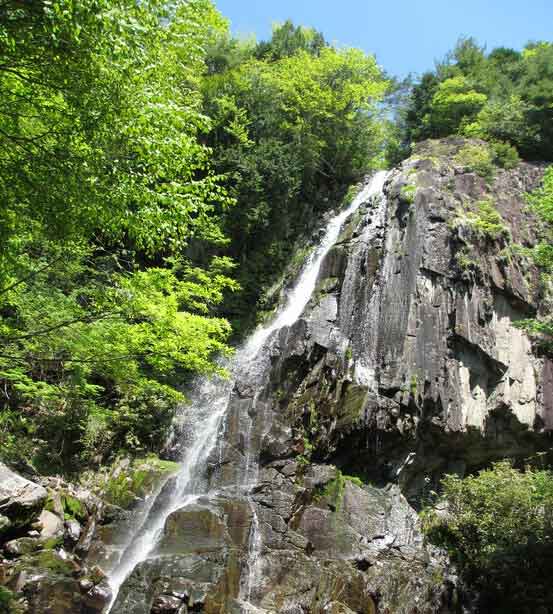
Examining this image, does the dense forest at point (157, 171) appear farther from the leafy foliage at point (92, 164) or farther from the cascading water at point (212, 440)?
the cascading water at point (212, 440)

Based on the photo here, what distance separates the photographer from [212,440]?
1428 centimetres

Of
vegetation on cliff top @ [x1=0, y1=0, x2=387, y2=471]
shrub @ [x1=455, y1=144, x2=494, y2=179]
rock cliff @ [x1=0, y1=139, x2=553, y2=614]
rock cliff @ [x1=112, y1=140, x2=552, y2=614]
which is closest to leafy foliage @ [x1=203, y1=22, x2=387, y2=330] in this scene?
rock cliff @ [x1=112, y1=140, x2=552, y2=614]

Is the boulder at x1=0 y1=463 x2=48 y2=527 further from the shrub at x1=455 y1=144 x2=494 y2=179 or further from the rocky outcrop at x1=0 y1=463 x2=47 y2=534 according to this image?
the shrub at x1=455 y1=144 x2=494 y2=179

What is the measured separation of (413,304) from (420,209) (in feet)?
12.2

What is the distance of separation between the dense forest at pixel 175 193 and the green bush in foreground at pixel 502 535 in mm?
46

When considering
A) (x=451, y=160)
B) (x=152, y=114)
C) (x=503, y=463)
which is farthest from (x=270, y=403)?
(x=451, y=160)

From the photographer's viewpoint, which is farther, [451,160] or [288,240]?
[288,240]

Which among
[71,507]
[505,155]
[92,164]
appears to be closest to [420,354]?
[71,507]

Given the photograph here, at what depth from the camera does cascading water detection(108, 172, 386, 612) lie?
10.9m

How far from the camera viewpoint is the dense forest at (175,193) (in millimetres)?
5488

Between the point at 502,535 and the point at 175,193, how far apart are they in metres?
10.4

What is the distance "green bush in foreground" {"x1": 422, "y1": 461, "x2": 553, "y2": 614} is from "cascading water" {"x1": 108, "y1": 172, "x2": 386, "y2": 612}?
5.10m

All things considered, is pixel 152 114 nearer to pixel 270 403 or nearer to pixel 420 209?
pixel 270 403

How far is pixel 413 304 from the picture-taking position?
15.4 m
